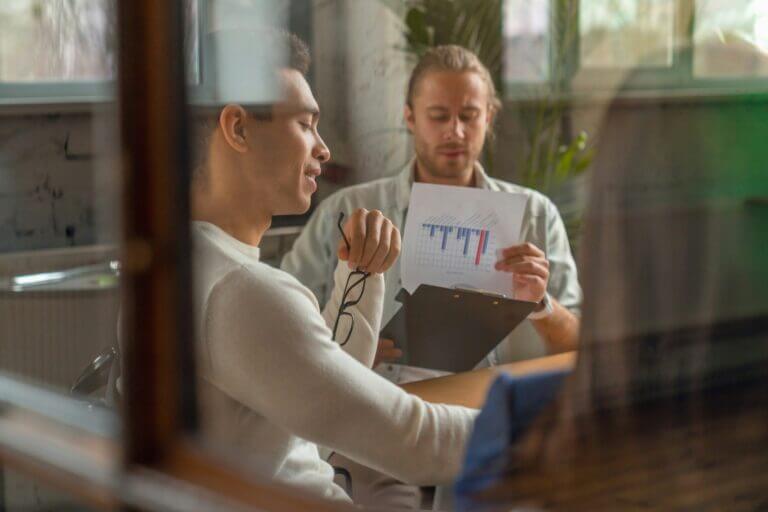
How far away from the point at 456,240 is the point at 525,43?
3.89 ft

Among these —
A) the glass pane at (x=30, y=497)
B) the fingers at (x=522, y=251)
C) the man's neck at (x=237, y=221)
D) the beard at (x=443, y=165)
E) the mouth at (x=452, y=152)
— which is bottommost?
the glass pane at (x=30, y=497)

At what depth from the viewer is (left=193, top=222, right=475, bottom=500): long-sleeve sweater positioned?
112 centimetres

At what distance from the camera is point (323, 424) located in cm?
116

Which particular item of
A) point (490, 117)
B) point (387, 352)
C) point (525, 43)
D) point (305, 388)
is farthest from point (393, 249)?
point (525, 43)

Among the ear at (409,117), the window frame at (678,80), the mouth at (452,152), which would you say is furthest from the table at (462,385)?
the ear at (409,117)

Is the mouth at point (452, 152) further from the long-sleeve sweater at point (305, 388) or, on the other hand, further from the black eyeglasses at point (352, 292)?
the long-sleeve sweater at point (305, 388)

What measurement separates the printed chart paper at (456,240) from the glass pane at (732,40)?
1.70ft

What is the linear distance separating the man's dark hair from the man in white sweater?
12 millimetres

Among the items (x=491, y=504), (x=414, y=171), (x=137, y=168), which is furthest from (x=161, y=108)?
(x=414, y=171)

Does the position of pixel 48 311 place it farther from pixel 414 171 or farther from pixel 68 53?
pixel 414 171

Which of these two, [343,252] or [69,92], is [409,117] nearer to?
[343,252]

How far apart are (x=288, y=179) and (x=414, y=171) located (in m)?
0.58

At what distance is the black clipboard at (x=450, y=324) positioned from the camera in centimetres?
154

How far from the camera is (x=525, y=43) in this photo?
8.73 feet
